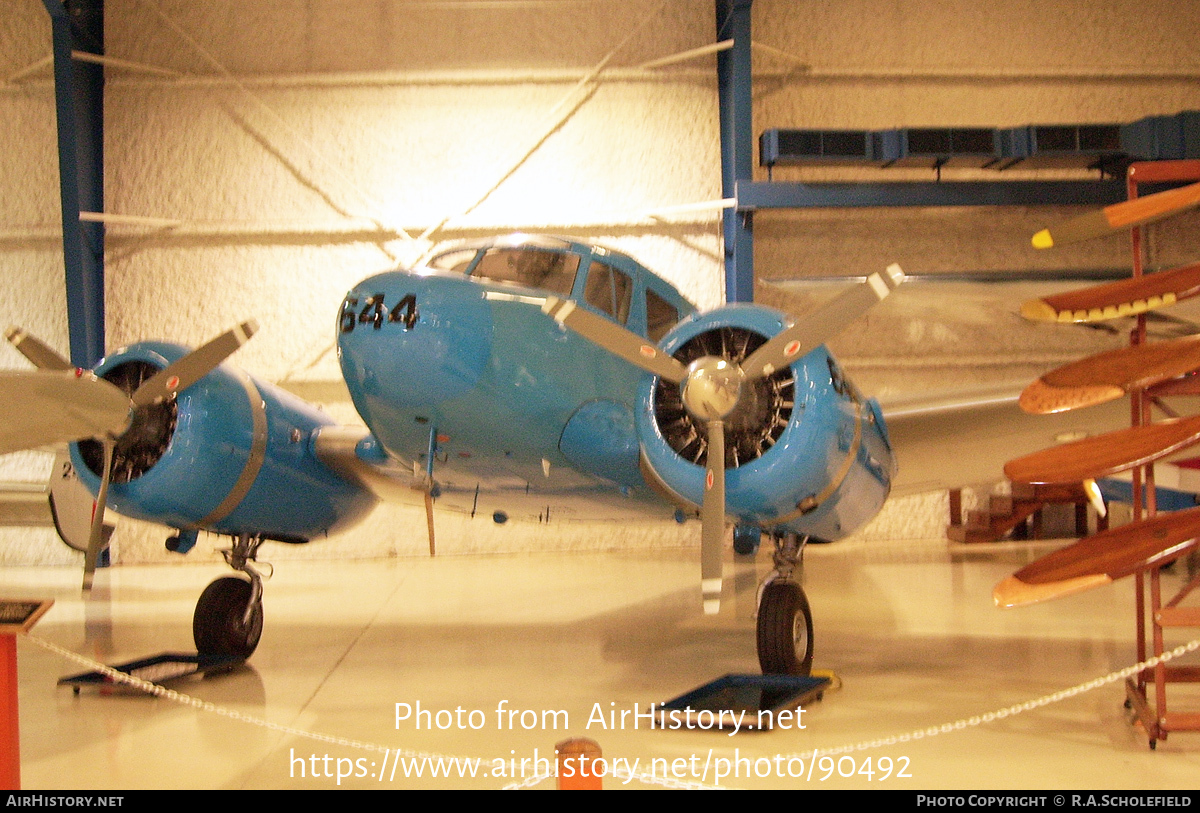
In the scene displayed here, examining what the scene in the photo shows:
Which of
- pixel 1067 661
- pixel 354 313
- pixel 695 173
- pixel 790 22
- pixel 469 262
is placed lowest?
pixel 1067 661

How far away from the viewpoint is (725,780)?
166 inches

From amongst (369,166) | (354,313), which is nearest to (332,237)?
(369,166)

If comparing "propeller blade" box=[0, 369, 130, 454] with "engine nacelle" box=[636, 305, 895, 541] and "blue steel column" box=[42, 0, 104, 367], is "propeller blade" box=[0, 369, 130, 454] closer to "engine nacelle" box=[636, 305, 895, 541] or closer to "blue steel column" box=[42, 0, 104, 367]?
"engine nacelle" box=[636, 305, 895, 541]

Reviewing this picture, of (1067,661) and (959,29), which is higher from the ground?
(959,29)

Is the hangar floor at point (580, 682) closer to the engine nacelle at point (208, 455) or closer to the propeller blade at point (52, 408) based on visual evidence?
the engine nacelle at point (208, 455)

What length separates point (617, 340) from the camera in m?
5.53

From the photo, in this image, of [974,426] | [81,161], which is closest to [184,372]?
[974,426]

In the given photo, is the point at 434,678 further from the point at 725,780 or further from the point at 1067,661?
the point at 1067,661

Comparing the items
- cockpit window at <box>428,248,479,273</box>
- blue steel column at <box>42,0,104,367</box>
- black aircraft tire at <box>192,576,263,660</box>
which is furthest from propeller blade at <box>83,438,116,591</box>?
blue steel column at <box>42,0,104,367</box>

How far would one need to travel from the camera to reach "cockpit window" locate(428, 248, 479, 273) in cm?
651

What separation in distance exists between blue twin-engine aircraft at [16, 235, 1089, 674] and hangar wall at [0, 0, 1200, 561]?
630 cm

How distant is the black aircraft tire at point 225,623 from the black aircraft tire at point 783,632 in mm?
3587

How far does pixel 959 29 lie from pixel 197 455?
473 inches

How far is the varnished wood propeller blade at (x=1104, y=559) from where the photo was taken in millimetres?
4340
